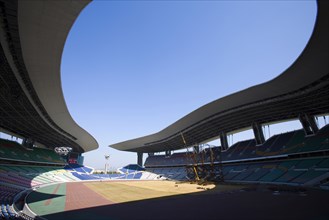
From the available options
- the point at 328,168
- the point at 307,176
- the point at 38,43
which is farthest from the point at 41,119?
the point at 328,168

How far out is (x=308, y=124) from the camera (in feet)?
153

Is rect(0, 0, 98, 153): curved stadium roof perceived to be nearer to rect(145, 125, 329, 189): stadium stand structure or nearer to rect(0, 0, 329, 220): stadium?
rect(0, 0, 329, 220): stadium

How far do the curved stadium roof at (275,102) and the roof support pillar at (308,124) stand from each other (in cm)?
134

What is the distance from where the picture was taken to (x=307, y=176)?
37656mm

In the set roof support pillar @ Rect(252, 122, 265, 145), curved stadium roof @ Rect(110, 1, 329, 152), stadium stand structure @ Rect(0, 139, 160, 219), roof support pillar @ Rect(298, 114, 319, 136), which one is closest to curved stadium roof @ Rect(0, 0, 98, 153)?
stadium stand structure @ Rect(0, 139, 160, 219)

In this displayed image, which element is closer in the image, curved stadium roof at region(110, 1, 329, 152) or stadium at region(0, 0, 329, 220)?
stadium at region(0, 0, 329, 220)

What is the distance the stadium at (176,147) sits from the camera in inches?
682

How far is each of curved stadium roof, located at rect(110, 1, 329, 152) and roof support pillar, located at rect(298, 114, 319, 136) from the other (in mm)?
1335

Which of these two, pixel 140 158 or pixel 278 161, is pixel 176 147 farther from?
pixel 278 161

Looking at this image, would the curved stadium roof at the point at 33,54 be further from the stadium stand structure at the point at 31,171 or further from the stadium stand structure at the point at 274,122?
the stadium stand structure at the point at 274,122

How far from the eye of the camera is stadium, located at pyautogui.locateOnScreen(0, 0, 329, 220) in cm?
1733

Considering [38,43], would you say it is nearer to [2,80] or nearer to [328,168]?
[2,80]

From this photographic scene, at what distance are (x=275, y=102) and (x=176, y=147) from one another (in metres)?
51.2

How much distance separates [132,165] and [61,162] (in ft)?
106
